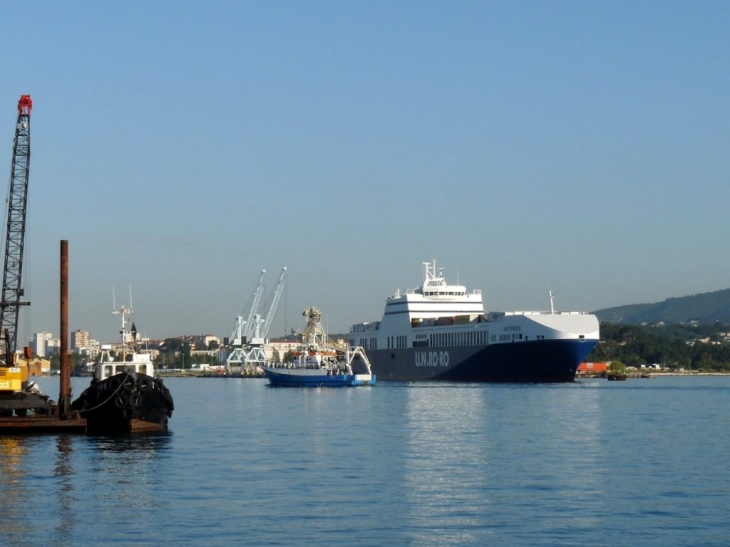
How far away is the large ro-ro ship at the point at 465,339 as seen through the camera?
111m

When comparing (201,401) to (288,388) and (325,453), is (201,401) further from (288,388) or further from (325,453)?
A: (325,453)

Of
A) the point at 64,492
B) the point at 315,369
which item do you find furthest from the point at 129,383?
the point at 315,369

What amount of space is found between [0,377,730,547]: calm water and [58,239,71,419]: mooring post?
1895 mm

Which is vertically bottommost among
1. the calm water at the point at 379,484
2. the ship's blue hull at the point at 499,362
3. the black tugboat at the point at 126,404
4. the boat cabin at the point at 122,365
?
the calm water at the point at 379,484

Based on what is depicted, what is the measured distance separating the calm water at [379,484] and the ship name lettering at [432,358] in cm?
6892

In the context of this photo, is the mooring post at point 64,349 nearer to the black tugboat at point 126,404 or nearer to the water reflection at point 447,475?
the black tugboat at point 126,404

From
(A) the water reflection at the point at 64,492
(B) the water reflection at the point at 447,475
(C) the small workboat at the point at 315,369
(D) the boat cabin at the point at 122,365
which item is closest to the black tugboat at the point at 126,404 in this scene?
(D) the boat cabin at the point at 122,365

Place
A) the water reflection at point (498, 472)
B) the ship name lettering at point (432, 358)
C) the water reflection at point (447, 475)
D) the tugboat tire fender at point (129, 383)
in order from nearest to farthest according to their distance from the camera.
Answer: the water reflection at point (447, 475)
the water reflection at point (498, 472)
the tugboat tire fender at point (129, 383)
the ship name lettering at point (432, 358)

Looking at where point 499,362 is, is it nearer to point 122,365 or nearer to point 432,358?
point 432,358

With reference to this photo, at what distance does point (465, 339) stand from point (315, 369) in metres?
16.3

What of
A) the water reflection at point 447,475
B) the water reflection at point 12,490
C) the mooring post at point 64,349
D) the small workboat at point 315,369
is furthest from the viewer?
the small workboat at point 315,369

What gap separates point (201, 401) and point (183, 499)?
6087 centimetres

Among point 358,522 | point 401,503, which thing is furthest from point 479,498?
point 358,522

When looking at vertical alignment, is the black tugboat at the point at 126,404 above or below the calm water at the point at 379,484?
above
